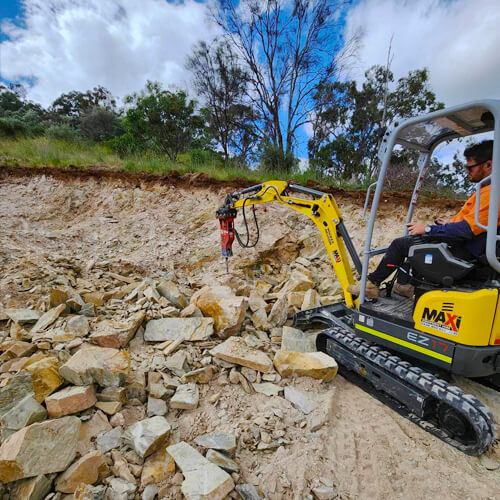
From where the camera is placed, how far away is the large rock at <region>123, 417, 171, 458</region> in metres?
1.95

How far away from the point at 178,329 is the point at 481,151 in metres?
3.54

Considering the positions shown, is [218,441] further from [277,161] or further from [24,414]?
[277,161]

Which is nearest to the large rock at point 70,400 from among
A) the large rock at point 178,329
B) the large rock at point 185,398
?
the large rock at point 185,398

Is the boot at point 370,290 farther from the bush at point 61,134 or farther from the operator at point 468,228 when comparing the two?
the bush at point 61,134

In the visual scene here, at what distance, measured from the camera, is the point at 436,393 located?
2.29m

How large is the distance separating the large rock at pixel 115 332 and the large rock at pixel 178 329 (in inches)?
6.2

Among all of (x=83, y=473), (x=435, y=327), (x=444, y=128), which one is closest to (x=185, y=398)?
(x=83, y=473)

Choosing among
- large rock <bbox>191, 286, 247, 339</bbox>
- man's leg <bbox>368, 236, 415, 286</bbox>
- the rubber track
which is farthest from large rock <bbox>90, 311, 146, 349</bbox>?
man's leg <bbox>368, 236, 415, 286</bbox>

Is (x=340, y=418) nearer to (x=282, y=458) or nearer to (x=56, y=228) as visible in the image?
(x=282, y=458)

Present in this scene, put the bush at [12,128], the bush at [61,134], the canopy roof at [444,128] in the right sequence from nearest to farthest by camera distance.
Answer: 1. the canopy roof at [444,128]
2. the bush at [61,134]
3. the bush at [12,128]

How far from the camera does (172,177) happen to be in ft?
24.4

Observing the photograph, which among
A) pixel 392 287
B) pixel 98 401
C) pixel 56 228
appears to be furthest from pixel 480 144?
pixel 56 228

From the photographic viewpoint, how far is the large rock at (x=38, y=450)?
1692mm

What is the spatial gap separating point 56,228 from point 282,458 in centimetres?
714
